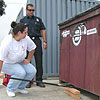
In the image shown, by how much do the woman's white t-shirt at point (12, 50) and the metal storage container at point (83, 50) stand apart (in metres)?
0.97

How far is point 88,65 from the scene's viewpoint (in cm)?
333

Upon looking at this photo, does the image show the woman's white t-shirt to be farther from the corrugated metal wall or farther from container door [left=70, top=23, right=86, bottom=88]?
the corrugated metal wall

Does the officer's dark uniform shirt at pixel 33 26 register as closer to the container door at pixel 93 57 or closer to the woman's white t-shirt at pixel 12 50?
the woman's white t-shirt at pixel 12 50

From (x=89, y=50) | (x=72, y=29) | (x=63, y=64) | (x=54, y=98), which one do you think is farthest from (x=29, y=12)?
(x=54, y=98)

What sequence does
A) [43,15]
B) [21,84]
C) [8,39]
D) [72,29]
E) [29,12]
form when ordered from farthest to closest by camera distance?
[43,15], [29,12], [72,29], [21,84], [8,39]

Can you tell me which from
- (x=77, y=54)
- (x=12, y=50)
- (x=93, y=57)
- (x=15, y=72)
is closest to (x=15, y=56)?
(x=12, y=50)

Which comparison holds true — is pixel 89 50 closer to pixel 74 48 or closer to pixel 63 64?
pixel 74 48

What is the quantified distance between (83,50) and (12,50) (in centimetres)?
120

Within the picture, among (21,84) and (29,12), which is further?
(29,12)

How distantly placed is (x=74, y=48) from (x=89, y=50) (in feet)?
1.82

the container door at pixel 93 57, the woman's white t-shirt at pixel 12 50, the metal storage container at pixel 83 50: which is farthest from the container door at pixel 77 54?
the woman's white t-shirt at pixel 12 50

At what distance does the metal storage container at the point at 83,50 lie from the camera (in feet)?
10.2

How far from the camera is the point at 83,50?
349 cm

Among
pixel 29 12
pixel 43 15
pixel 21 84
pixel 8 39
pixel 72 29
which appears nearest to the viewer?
pixel 8 39
